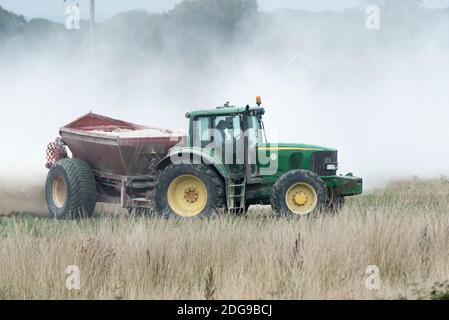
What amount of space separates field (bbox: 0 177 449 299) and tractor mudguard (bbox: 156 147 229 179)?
3.35 metres

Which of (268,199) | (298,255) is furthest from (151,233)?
(268,199)

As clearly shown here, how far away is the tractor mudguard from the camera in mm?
16625

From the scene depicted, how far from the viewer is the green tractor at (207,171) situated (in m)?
16.4

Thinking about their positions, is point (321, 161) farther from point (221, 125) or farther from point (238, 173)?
point (221, 125)

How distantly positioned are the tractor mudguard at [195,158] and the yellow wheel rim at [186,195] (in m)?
0.29

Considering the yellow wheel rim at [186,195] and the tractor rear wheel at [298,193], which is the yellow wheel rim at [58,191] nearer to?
the yellow wheel rim at [186,195]

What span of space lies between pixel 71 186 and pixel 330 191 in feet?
14.9

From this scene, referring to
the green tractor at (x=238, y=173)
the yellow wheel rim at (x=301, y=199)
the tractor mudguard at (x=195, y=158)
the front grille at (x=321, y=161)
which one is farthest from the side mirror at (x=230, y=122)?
the front grille at (x=321, y=161)

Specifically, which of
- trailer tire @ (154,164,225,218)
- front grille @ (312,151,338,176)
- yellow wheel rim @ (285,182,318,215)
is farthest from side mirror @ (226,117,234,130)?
front grille @ (312,151,338,176)

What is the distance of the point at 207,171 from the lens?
16531 mm

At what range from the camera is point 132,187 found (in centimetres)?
1783

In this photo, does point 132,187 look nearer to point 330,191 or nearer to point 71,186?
point 71,186

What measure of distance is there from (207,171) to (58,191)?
3.71 meters

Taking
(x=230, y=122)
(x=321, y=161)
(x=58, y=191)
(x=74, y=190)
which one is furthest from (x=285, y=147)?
(x=58, y=191)
